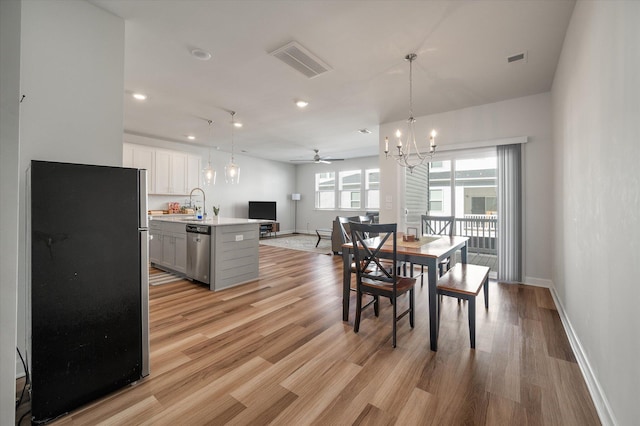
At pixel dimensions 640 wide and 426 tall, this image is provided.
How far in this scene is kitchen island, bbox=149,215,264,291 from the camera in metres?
3.74

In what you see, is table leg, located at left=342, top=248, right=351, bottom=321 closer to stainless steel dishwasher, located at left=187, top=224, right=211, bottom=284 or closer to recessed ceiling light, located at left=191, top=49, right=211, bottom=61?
stainless steel dishwasher, located at left=187, top=224, right=211, bottom=284

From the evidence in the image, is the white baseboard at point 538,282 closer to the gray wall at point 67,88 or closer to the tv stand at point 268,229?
the gray wall at point 67,88

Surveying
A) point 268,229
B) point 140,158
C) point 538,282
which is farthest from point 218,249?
point 268,229

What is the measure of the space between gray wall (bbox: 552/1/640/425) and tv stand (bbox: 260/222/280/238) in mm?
7995

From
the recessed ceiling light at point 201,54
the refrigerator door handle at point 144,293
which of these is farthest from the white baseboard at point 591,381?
the recessed ceiling light at point 201,54

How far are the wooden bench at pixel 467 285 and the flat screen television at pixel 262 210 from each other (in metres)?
7.46

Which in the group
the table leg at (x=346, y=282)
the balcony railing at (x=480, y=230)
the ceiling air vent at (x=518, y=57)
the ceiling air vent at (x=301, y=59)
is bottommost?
the table leg at (x=346, y=282)

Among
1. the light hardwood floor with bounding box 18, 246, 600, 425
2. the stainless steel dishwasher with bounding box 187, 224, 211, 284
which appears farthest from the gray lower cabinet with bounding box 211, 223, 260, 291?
the light hardwood floor with bounding box 18, 246, 600, 425

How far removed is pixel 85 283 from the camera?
1564 millimetres

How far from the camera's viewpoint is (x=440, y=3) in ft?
6.95

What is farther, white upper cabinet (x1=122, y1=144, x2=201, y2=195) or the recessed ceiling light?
white upper cabinet (x1=122, y1=144, x2=201, y2=195)

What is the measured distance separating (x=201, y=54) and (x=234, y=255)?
2.60m

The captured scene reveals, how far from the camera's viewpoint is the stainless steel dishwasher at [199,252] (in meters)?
3.82

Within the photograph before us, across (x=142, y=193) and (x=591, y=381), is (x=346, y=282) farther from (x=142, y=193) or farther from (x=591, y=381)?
(x=142, y=193)
